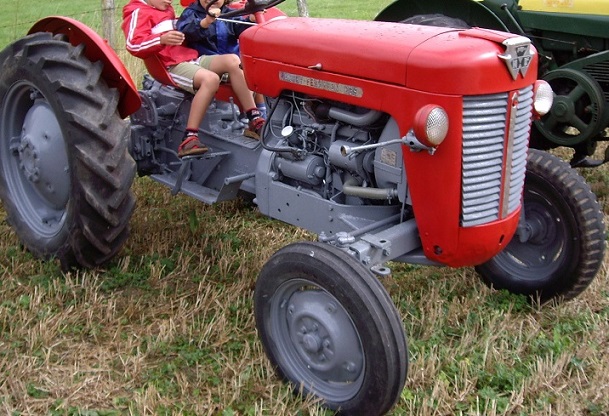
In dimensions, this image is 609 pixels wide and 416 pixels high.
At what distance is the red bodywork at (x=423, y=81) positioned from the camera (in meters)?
2.48

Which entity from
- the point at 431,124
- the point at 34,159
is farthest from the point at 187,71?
the point at 431,124

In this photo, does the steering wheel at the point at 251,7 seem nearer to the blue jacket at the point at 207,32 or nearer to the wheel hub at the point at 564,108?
the blue jacket at the point at 207,32

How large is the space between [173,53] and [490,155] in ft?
6.26

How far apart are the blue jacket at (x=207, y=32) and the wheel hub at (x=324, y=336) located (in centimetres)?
173

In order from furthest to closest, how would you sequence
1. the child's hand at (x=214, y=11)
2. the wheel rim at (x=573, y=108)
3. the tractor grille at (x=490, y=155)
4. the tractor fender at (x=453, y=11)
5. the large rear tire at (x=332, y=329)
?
the tractor fender at (x=453, y=11) < the wheel rim at (x=573, y=108) < the child's hand at (x=214, y=11) < the tractor grille at (x=490, y=155) < the large rear tire at (x=332, y=329)

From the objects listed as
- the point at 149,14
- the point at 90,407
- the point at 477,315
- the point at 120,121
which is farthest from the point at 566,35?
the point at 90,407

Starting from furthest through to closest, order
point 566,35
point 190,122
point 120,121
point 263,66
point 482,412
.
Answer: point 566,35, point 190,122, point 120,121, point 263,66, point 482,412

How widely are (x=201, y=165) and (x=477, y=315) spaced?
161 centimetres

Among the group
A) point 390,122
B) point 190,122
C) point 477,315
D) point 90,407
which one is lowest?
point 477,315

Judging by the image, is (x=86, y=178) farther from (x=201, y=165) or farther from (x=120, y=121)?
(x=201, y=165)

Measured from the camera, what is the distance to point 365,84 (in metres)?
2.72

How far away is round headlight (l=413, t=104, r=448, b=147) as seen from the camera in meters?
2.43

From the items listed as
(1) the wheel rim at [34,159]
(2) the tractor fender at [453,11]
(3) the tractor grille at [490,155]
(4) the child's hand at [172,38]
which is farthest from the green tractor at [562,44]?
(1) the wheel rim at [34,159]

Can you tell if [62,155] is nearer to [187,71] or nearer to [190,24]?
[187,71]
